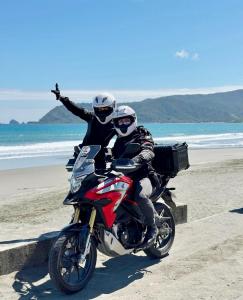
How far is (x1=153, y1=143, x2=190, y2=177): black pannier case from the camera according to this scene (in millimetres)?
6676

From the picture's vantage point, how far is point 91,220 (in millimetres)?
5184

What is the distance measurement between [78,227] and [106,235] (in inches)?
14.3

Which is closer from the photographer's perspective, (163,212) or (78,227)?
(78,227)

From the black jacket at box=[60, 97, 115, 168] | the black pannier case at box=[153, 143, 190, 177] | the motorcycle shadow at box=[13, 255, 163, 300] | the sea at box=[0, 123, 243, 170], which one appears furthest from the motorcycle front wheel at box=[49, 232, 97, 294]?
the sea at box=[0, 123, 243, 170]

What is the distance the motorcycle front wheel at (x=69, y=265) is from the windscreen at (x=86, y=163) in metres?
0.60

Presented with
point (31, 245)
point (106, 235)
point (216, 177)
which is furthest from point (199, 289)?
point (216, 177)

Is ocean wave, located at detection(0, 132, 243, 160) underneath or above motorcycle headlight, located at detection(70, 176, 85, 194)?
underneath

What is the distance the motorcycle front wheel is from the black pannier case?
1.81 m

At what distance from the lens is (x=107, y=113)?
20.6 feet

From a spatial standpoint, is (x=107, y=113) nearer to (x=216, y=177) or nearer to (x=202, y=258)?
(x=202, y=258)

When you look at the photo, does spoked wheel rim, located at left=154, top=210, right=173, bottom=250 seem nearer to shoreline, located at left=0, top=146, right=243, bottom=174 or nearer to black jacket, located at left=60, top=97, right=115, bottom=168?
black jacket, located at left=60, top=97, right=115, bottom=168

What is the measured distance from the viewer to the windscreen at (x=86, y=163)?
5148mm

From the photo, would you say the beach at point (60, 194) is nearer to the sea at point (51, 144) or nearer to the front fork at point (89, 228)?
the front fork at point (89, 228)

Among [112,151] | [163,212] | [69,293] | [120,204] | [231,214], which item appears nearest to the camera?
[69,293]
